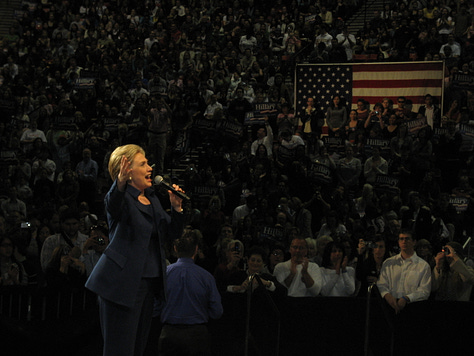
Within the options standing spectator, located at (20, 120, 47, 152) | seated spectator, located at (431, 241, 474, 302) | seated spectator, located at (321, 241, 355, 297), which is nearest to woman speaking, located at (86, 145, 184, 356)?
seated spectator, located at (321, 241, 355, 297)

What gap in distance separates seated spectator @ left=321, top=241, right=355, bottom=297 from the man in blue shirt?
2558 mm

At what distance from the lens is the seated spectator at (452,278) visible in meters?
7.39

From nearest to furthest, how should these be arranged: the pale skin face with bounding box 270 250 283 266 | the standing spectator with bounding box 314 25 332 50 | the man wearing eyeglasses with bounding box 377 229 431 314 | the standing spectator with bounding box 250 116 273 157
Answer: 1. the man wearing eyeglasses with bounding box 377 229 431 314
2. the pale skin face with bounding box 270 250 283 266
3. the standing spectator with bounding box 250 116 273 157
4. the standing spectator with bounding box 314 25 332 50

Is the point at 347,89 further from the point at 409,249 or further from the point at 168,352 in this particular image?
the point at 168,352

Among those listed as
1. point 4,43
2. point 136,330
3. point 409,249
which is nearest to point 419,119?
point 409,249

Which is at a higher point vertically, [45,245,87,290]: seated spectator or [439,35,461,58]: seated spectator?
[439,35,461,58]: seated spectator

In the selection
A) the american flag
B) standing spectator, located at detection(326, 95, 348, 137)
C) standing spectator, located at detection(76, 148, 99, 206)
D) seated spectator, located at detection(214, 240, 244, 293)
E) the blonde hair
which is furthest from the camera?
the american flag

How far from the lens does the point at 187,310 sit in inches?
201

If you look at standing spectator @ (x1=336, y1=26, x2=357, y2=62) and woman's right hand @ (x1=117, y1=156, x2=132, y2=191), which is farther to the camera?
standing spectator @ (x1=336, y1=26, x2=357, y2=62)

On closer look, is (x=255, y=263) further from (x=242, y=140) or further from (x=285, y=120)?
(x=242, y=140)

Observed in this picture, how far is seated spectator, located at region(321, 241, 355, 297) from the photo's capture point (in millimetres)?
7516

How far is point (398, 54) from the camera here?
60.8ft

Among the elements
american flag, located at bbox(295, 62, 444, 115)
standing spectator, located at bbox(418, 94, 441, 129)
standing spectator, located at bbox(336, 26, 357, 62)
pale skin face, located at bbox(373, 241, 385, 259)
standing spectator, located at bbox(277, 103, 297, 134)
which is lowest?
pale skin face, located at bbox(373, 241, 385, 259)

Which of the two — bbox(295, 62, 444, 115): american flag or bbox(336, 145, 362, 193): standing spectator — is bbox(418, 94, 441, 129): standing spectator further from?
bbox(336, 145, 362, 193): standing spectator
